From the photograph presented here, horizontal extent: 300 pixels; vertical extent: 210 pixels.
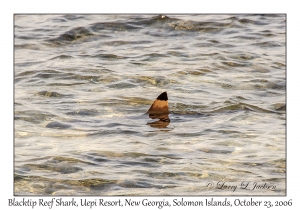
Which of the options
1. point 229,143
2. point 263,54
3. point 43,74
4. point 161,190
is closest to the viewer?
point 161,190

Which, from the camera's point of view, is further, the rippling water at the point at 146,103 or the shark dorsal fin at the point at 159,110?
the shark dorsal fin at the point at 159,110

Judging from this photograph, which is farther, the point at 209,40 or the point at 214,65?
the point at 209,40

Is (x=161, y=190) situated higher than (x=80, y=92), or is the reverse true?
(x=80, y=92)

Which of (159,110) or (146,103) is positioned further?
(146,103)

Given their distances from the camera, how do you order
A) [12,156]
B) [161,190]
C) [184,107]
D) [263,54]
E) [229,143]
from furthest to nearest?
[263,54]
[184,107]
[229,143]
[12,156]
[161,190]

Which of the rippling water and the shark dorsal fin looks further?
the shark dorsal fin

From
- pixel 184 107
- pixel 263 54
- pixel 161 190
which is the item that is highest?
pixel 263 54

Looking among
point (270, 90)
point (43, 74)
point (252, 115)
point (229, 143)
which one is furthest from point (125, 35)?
point (229, 143)

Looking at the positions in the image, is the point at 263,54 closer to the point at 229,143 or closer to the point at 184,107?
the point at 184,107
